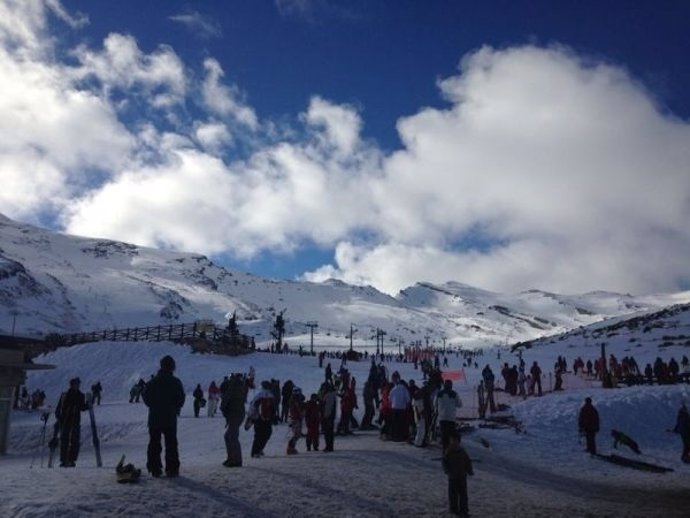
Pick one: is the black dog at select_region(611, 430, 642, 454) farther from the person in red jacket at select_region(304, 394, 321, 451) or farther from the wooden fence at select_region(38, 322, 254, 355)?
the wooden fence at select_region(38, 322, 254, 355)

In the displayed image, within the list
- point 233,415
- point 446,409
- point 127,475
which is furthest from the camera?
point 446,409

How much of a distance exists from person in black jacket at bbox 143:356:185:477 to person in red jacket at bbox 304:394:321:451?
5.67 m

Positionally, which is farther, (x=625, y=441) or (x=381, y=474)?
(x=625, y=441)

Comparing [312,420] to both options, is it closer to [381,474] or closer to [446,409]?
[446,409]

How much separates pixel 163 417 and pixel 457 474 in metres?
4.69

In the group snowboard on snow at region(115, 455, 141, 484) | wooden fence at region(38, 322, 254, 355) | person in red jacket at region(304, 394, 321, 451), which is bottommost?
snowboard on snow at region(115, 455, 141, 484)

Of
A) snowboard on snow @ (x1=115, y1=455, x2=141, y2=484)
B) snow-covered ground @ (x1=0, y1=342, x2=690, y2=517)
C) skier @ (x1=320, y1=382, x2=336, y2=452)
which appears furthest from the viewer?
skier @ (x1=320, y1=382, x2=336, y2=452)

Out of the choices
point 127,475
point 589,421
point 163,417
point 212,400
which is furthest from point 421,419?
point 212,400

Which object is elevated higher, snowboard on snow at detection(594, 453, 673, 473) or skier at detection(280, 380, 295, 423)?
skier at detection(280, 380, 295, 423)

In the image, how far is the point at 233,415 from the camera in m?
12.1

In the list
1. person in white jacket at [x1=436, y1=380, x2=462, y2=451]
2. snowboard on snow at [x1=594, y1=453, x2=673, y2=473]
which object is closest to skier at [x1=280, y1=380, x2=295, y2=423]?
person in white jacket at [x1=436, y1=380, x2=462, y2=451]

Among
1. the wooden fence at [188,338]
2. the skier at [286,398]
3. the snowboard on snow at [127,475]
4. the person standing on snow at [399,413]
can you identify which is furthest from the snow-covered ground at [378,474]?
the wooden fence at [188,338]

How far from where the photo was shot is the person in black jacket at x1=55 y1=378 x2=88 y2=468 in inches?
550

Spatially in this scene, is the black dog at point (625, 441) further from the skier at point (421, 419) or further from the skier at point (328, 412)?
the skier at point (328, 412)
